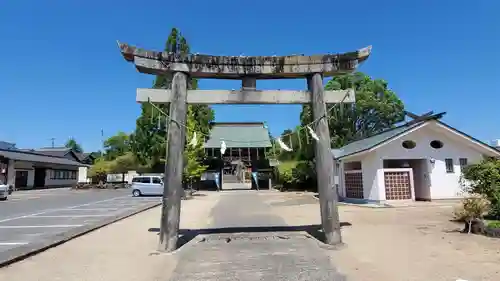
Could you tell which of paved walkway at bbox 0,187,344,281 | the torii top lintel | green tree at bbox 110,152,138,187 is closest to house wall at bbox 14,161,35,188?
green tree at bbox 110,152,138,187

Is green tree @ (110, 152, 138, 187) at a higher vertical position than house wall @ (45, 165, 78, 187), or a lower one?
higher

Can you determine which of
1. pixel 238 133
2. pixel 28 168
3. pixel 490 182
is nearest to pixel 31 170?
pixel 28 168

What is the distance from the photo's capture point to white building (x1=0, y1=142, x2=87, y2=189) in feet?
113

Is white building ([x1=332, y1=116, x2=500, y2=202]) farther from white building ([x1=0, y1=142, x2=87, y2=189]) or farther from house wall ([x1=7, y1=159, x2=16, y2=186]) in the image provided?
house wall ([x1=7, y1=159, x2=16, y2=186])

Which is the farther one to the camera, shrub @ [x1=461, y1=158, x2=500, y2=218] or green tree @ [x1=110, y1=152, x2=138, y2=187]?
green tree @ [x1=110, y1=152, x2=138, y2=187]

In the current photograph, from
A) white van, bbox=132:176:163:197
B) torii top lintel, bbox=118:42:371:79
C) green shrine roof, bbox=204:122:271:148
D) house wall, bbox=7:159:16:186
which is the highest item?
green shrine roof, bbox=204:122:271:148

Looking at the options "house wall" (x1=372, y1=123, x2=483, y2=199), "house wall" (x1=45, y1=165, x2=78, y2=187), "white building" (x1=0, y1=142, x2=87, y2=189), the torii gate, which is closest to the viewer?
the torii gate

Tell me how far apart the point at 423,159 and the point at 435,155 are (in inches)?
26.2

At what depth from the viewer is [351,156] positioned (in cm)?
1908

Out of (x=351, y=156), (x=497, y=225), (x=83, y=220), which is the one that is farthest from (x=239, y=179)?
(x=497, y=225)

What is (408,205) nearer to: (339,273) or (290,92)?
(290,92)

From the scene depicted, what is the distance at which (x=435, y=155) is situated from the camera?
18984mm

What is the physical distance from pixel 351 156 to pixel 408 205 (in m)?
3.92

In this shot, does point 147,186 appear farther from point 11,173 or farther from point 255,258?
point 255,258
